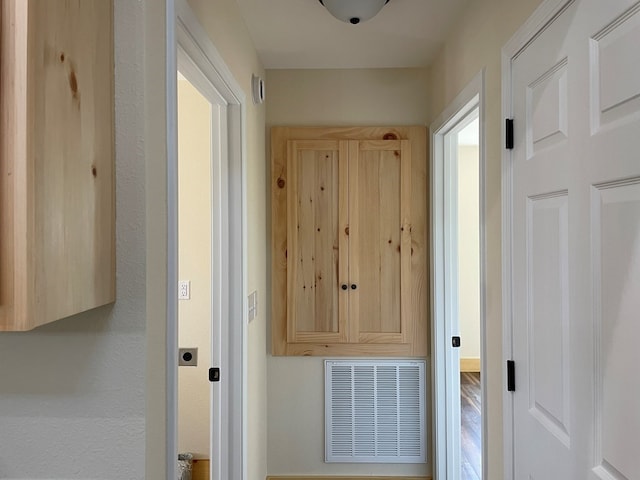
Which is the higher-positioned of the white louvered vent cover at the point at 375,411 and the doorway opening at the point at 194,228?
the doorway opening at the point at 194,228

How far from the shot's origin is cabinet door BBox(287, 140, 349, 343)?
8.42ft

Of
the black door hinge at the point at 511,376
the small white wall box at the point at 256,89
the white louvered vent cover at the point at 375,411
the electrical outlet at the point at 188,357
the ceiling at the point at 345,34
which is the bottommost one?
the white louvered vent cover at the point at 375,411

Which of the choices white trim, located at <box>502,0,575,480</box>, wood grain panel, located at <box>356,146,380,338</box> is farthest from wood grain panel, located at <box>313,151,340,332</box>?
white trim, located at <box>502,0,575,480</box>

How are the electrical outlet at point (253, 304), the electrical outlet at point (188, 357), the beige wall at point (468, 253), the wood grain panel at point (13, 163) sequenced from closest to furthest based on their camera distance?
the wood grain panel at point (13, 163)
the electrical outlet at point (253, 304)
the electrical outlet at point (188, 357)
the beige wall at point (468, 253)

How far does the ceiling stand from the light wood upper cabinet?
1.27m

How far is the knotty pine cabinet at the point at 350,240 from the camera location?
8.42ft

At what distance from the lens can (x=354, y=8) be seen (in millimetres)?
1755

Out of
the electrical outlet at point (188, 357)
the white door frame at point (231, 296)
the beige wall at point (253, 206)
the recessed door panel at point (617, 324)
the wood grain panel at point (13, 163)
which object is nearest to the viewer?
the wood grain panel at point (13, 163)

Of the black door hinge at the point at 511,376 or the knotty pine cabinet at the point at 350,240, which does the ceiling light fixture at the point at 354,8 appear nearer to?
the knotty pine cabinet at the point at 350,240

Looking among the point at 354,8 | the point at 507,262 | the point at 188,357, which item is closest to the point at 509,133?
the point at 507,262

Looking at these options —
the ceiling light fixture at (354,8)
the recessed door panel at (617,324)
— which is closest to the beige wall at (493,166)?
the ceiling light fixture at (354,8)

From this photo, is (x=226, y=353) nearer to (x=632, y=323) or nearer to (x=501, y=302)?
(x=501, y=302)

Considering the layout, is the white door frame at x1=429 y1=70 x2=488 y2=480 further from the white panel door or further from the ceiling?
the white panel door

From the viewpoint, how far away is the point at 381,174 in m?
2.57
